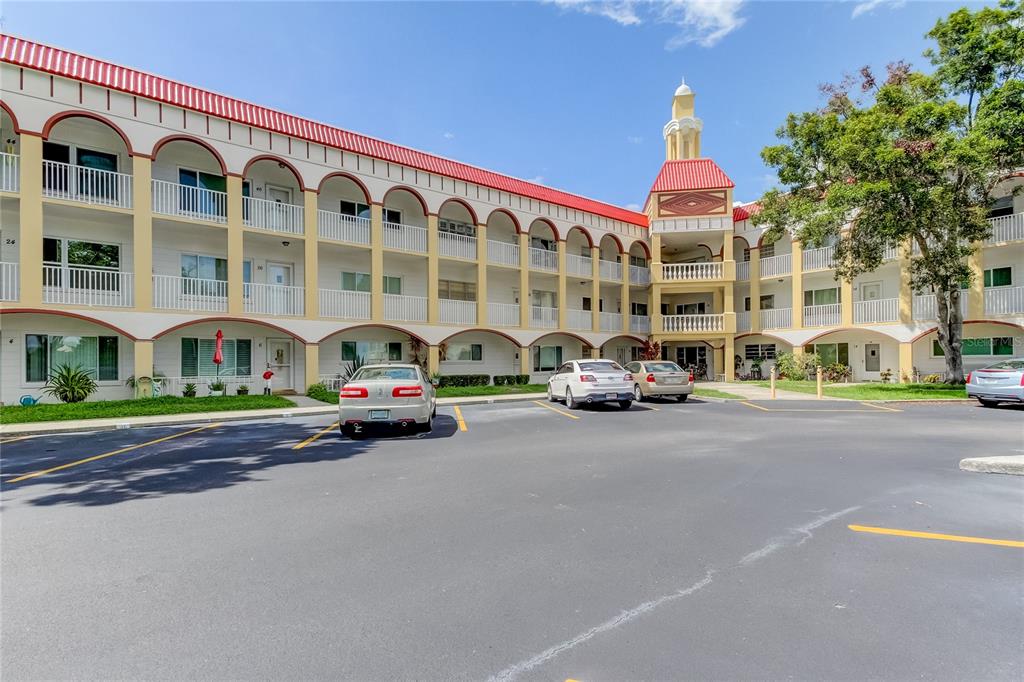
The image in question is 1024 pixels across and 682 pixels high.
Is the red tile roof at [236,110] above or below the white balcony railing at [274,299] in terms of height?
above

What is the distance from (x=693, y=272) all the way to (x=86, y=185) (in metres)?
27.7

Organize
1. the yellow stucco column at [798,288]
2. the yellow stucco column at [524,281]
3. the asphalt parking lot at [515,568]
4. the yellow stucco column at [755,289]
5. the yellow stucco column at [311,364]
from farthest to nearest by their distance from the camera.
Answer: the yellow stucco column at [755,289], the yellow stucco column at [798,288], the yellow stucco column at [524,281], the yellow stucco column at [311,364], the asphalt parking lot at [515,568]

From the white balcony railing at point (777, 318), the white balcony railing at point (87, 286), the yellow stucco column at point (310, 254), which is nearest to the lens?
the white balcony railing at point (87, 286)

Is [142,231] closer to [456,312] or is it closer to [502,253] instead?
[456,312]

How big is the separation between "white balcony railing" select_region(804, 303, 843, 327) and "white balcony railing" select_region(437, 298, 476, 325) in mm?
18609

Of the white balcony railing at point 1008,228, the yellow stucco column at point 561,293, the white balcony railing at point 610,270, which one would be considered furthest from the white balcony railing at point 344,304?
the white balcony railing at point 1008,228

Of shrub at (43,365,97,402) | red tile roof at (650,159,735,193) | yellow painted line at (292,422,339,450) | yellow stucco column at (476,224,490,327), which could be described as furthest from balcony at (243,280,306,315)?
red tile roof at (650,159,735,193)

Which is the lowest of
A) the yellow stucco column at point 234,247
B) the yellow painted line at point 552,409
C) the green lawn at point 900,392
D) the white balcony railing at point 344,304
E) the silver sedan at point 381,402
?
the yellow painted line at point 552,409

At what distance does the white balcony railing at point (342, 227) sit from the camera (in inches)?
813

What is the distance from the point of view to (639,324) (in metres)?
30.3

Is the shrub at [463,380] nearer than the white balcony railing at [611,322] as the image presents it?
Yes

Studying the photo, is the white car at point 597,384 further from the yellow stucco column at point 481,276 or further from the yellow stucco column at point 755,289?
the yellow stucco column at point 755,289

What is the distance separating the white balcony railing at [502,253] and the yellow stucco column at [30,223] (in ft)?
54.1

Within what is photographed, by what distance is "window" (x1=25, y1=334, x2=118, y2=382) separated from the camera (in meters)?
16.0
